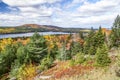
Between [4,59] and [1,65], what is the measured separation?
3.01 metres

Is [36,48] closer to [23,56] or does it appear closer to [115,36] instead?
[23,56]

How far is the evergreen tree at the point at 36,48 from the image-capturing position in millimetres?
66475

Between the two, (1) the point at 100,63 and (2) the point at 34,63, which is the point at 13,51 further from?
(1) the point at 100,63

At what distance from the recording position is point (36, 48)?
66.5 meters

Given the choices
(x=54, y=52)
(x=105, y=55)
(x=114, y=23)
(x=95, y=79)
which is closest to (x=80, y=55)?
(x=105, y=55)

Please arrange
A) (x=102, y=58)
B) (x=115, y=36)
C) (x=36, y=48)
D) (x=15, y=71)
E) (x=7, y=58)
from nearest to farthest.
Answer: (x=102, y=58), (x=15, y=71), (x=36, y=48), (x=7, y=58), (x=115, y=36)

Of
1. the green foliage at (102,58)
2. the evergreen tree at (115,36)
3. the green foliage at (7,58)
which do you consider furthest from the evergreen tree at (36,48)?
the green foliage at (102,58)

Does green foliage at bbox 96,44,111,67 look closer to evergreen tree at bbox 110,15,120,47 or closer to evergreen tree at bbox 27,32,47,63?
→ evergreen tree at bbox 27,32,47,63

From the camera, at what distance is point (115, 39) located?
8325 centimetres

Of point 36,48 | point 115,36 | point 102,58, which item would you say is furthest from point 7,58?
point 102,58

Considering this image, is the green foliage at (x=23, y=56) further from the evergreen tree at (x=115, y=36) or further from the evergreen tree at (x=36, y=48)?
the evergreen tree at (x=115, y=36)

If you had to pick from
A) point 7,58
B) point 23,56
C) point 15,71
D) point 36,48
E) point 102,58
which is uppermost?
point 102,58

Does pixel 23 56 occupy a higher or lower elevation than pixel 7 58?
higher

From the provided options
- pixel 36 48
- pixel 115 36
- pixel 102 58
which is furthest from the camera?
pixel 115 36
